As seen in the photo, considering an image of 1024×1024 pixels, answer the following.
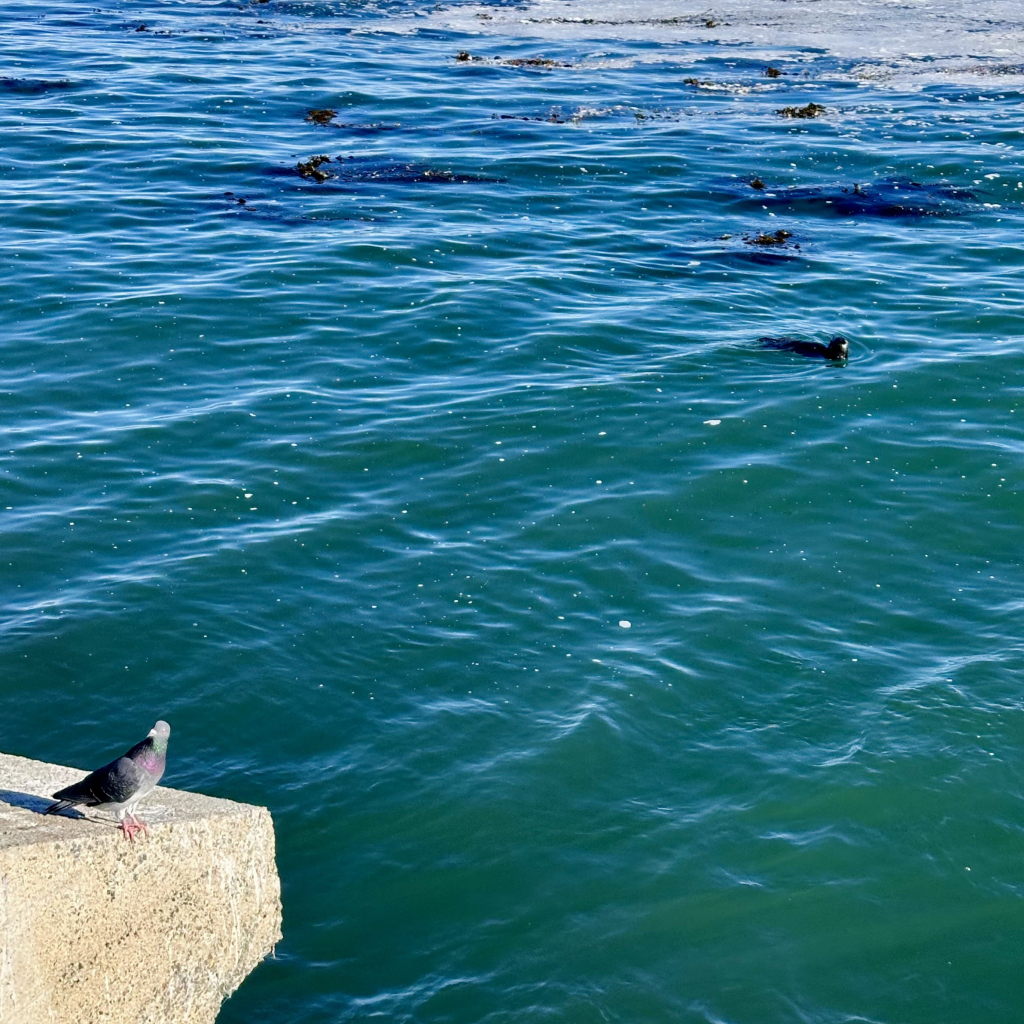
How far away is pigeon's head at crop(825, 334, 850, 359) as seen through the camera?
689 inches

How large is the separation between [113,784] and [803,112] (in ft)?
84.0

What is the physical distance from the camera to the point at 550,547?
44.3 feet

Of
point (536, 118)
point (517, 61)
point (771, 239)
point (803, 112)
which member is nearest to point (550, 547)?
point (771, 239)

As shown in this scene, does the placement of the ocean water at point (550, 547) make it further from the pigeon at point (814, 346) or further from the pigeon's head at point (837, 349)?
the pigeon's head at point (837, 349)

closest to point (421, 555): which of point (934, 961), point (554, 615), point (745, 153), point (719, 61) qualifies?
point (554, 615)

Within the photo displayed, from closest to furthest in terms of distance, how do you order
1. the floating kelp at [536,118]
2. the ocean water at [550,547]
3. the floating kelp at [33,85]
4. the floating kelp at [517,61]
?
1. the ocean water at [550,547]
2. the floating kelp at [536,118]
3. the floating kelp at [33,85]
4. the floating kelp at [517,61]

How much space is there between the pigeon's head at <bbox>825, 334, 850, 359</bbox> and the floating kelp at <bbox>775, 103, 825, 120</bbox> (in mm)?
13270

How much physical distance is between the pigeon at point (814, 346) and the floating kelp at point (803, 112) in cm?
1278

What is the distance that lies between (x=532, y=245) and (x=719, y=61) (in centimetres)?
1553

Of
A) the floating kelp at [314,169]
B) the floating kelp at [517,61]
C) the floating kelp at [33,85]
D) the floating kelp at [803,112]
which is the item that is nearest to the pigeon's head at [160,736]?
the floating kelp at [314,169]

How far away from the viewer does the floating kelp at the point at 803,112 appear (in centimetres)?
2923

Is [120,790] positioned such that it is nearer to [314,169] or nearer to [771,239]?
[771,239]

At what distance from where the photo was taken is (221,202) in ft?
78.2

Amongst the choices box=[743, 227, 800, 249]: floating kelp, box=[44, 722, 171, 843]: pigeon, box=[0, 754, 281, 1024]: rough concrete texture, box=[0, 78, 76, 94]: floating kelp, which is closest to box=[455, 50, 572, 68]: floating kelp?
box=[0, 78, 76, 94]: floating kelp
